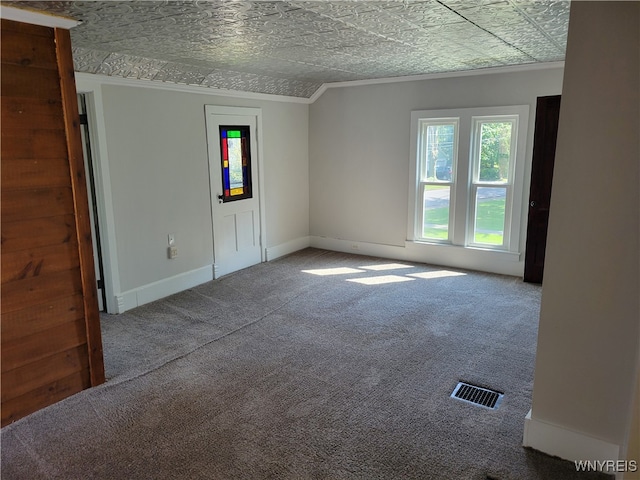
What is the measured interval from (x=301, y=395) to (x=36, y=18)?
272cm

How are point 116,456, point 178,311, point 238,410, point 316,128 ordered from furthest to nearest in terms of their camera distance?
1. point 316,128
2. point 178,311
3. point 238,410
4. point 116,456

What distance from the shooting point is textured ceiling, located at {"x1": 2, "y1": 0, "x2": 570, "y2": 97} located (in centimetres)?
258

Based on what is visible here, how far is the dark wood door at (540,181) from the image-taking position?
4.84 m

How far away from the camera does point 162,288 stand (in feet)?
15.7

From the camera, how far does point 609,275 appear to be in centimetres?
214

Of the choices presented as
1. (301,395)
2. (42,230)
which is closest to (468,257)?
(301,395)

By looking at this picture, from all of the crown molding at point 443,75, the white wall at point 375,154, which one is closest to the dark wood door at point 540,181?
the white wall at point 375,154

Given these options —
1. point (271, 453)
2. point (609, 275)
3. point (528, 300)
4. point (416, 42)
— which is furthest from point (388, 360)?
point (416, 42)

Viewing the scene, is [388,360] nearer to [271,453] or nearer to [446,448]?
[446,448]

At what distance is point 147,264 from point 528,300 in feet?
12.9

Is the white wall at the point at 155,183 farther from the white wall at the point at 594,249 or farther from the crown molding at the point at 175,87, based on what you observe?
the white wall at the point at 594,249

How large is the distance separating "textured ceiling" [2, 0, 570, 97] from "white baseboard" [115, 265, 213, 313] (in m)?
2.05

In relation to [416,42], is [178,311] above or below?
below

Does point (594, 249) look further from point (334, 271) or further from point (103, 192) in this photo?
point (103, 192)
